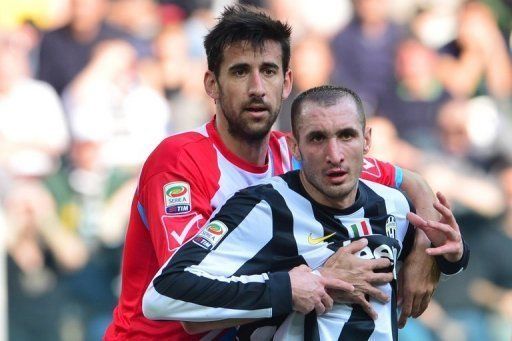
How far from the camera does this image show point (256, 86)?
15.1 feet

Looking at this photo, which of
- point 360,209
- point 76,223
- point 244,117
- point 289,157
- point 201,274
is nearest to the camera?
point 201,274

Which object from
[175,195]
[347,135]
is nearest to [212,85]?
[175,195]

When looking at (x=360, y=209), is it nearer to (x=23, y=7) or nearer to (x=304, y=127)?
(x=304, y=127)

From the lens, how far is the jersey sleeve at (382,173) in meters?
4.96

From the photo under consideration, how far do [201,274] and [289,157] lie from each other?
111cm

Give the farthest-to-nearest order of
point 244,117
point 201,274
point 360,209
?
point 244,117 < point 360,209 < point 201,274

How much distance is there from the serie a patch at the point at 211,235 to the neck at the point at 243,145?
0.69 m

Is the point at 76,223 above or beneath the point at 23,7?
beneath

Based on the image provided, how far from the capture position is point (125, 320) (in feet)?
16.1

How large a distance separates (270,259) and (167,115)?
522cm

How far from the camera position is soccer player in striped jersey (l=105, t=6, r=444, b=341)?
14.7 ft

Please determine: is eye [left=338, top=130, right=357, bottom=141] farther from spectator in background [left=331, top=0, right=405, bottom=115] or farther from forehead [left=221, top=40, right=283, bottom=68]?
spectator in background [left=331, top=0, right=405, bottom=115]

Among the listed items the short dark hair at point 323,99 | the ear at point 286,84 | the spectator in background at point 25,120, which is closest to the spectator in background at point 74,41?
the spectator in background at point 25,120

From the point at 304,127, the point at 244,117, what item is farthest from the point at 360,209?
the point at 244,117
